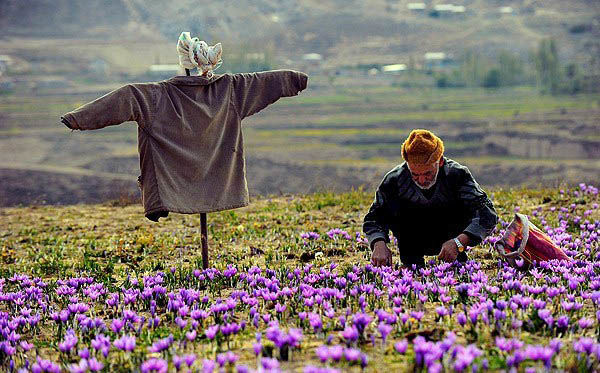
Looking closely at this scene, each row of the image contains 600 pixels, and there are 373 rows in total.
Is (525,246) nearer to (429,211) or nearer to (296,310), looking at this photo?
(429,211)

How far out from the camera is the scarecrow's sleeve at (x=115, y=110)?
659 centimetres

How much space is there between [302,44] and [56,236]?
142m

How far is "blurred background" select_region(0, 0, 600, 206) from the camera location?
43188 millimetres

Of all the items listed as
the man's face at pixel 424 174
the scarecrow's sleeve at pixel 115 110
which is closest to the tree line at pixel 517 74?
the man's face at pixel 424 174

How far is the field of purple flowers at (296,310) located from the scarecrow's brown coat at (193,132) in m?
0.75

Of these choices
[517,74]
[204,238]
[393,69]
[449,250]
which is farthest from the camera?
[393,69]

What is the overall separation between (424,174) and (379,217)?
702mm

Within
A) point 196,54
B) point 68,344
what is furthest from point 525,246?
point 68,344

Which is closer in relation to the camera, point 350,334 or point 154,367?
point 154,367

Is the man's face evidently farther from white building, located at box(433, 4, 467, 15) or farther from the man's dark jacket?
white building, located at box(433, 4, 467, 15)

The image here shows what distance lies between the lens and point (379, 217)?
729 centimetres

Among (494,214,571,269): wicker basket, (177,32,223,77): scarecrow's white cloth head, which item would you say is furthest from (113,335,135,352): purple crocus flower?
(494,214,571,269): wicker basket

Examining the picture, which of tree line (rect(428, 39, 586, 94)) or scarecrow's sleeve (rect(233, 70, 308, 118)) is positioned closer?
scarecrow's sleeve (rect(233, 70, 308, 118))

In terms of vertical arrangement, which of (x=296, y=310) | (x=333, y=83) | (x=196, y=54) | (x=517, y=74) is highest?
(x=196, y=54)
